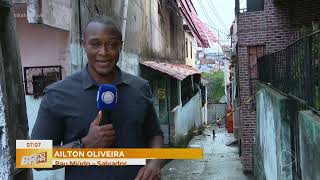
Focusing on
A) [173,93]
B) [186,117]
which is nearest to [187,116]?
[186,117]

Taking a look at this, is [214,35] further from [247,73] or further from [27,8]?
[27,8]

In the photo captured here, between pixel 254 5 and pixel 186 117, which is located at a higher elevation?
pixel 254 5

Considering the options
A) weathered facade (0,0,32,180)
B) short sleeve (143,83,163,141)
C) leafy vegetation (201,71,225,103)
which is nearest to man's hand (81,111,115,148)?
short sleeve (143,83,163,141)

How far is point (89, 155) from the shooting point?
2334 mm

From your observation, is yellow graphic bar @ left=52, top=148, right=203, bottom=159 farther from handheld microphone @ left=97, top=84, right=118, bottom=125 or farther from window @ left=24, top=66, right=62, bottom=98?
window @ left=24, top=66, right=62, bottom=98

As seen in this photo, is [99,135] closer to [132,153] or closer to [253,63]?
[132,153]

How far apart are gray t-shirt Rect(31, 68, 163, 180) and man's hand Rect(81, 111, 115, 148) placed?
0.13 meters

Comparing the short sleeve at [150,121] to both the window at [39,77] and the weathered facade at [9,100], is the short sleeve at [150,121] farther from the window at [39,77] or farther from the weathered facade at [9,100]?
the window at [39,77]

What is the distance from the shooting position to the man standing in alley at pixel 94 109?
241cm

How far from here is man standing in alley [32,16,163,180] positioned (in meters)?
2.41

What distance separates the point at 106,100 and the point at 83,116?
244 millimetres

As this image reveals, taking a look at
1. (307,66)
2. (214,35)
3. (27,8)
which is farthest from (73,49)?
(214,35)

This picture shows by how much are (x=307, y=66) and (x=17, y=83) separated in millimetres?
2563

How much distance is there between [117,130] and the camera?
8.05 ft
